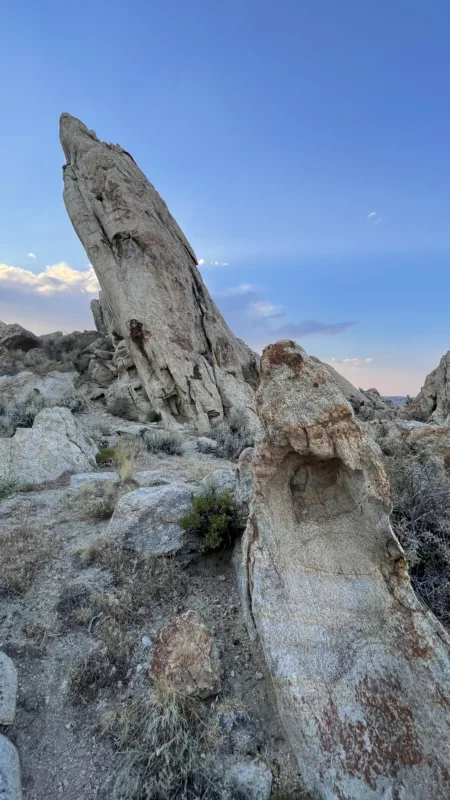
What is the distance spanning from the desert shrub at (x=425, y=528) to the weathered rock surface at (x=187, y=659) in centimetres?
198

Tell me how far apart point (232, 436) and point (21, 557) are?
7.89 metres

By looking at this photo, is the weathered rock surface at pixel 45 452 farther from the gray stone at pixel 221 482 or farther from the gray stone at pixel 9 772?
the gray stone at pixel 9 772

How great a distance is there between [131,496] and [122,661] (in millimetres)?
2277

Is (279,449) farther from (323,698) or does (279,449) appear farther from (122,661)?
(122,661)

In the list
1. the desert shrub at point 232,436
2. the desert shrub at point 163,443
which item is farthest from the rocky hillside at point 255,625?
the desert shrub at point 232,436

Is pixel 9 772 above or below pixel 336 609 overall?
below

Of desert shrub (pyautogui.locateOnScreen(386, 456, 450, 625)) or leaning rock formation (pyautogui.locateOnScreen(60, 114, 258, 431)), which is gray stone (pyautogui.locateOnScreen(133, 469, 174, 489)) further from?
leaning rock formation (pyautogui.locateOnScreen(60, 114, 258, 431))

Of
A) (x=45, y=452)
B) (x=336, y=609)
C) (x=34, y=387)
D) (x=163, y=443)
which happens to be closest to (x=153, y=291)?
(x=34, y=387)

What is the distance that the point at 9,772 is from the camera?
2.52m

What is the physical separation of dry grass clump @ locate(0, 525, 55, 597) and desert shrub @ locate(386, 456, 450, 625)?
13.1 ft

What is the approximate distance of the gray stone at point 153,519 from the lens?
4.87 m

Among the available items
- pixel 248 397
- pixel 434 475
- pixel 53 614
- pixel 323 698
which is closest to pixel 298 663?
pixel 323 698

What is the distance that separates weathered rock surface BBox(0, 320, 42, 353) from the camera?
23.1 metres

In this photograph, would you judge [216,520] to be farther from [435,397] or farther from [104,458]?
[435,397]
